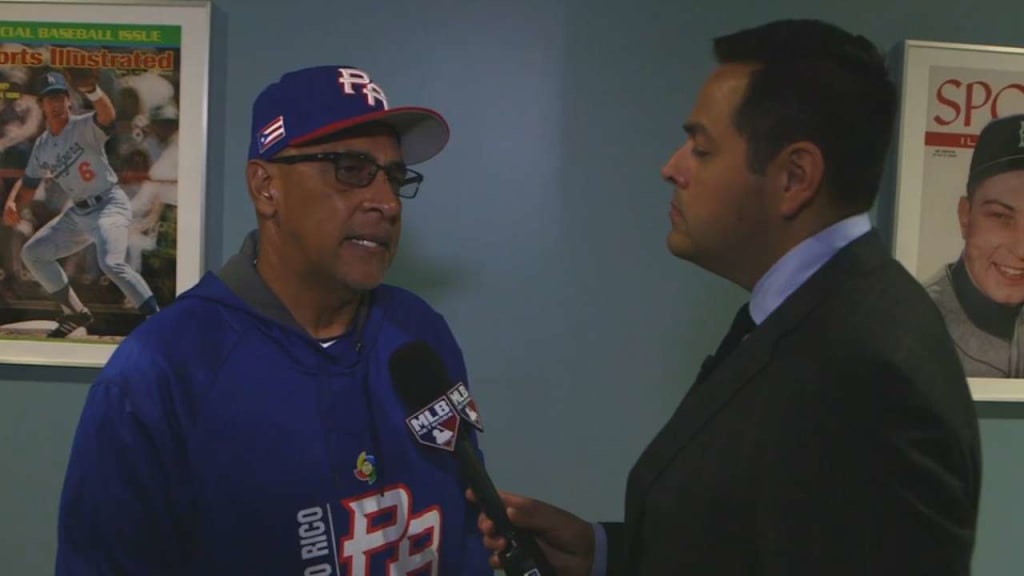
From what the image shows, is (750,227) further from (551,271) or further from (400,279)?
(400,279)

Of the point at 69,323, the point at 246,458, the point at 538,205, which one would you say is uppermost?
the point at 538,205

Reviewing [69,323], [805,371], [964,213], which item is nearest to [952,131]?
[964,213]

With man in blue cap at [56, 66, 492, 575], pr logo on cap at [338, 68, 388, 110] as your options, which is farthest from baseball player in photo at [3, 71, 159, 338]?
pr logo on cap at [338, 68, 388, 110]

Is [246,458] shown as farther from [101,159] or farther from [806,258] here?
[101,159]

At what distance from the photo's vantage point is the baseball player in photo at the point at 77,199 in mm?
1378

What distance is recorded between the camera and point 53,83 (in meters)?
1.38

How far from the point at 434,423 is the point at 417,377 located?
0.23 feet

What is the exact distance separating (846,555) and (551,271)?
93 centimetres

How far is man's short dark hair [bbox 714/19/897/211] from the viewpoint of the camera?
0.70 m

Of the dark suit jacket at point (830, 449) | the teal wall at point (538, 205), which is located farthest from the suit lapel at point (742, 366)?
the teal wall at point (538, 205)

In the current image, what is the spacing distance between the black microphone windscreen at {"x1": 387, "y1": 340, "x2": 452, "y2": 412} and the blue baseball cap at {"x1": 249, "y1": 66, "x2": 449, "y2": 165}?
333 mm

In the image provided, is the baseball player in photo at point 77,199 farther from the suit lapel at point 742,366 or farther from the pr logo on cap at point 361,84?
the suit lapel at point 742,366

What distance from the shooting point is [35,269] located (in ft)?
4.65

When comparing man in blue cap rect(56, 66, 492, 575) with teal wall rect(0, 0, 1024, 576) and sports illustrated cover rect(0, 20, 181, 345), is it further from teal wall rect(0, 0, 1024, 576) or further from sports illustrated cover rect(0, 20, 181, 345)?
sports illustrated cover rect(0, 20, 181, 345)
